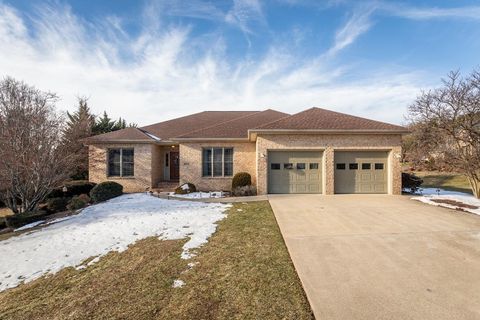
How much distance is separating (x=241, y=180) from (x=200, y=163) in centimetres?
287

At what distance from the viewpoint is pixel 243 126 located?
15.1 m

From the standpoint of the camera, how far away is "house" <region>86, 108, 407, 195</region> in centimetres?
1174

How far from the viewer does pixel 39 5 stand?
906 cm

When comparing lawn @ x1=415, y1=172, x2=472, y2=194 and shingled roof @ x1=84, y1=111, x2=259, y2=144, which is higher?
shingled roof @ x1=84, y1=111, x2=259, y2=144

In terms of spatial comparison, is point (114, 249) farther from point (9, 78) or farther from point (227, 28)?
point (9, 78)

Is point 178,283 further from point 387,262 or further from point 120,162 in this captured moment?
point 120,162

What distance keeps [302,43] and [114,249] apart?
47.0 feet

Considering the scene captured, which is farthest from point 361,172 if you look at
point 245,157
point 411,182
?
point 245,157

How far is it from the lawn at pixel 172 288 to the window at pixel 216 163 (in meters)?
8.38

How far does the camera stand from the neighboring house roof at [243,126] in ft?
38.2

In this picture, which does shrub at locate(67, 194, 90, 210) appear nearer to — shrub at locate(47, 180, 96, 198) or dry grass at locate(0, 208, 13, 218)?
shrub at locate(47, 180, 96, 198)

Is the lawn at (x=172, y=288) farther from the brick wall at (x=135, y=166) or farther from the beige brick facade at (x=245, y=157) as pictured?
the brick wall at (x=135, y=166)

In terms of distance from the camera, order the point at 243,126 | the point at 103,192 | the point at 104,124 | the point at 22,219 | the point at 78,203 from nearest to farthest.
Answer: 1. the point at 22,219
2. the point at 78,203
3. the point at 103,192
4. the point at 243,126
5. the point at 104,124

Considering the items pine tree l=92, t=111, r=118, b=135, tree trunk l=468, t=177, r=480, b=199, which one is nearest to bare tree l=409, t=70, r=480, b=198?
tree trunk l=468, t=177, r=480, b=199
